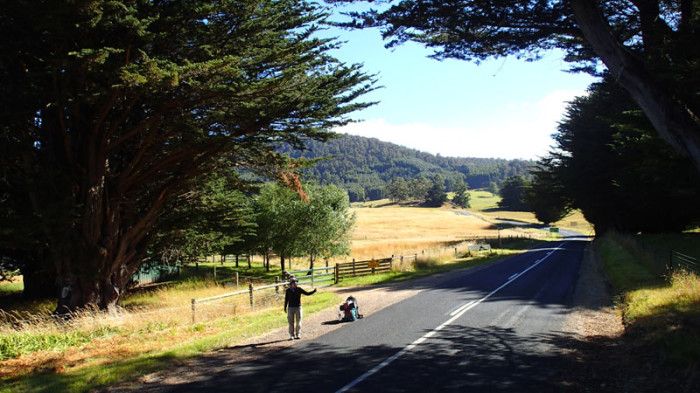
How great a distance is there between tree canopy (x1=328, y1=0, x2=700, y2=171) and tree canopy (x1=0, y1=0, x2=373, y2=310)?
16.6 ft

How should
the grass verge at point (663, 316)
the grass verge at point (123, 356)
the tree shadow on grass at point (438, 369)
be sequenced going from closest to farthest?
1. the tree shadow on grass at point (438, 369)
2. the grass verge at point (663, 316)
3. the grass verge at point (123, 356)

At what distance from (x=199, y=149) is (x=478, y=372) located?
10620 mm

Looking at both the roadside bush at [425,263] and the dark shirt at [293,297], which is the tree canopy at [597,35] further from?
the roadside bush at [425,263]

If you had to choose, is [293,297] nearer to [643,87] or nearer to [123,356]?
[123,356]

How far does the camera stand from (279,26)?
1484cm

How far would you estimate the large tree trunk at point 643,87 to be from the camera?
7.05 metres

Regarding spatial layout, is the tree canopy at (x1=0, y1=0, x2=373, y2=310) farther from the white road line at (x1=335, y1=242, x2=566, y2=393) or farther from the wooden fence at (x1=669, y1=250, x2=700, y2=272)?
the wooden fence at (x1=669, y1=250, x2=700, y2=272)

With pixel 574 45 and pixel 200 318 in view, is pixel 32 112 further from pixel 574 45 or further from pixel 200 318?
pixel 574 45

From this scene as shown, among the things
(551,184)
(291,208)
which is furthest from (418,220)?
(291,208)

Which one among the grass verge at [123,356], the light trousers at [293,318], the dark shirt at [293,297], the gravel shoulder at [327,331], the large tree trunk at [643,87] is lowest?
the gravel shoulder at [327,331]

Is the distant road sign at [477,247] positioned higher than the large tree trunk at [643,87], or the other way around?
the large tree trunk at [643,87]

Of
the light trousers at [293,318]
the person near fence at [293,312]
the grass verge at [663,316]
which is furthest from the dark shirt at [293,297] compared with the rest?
the grass verge at [663,316]

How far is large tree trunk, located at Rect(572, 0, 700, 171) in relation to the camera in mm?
7047

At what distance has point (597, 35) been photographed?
7496 mm
